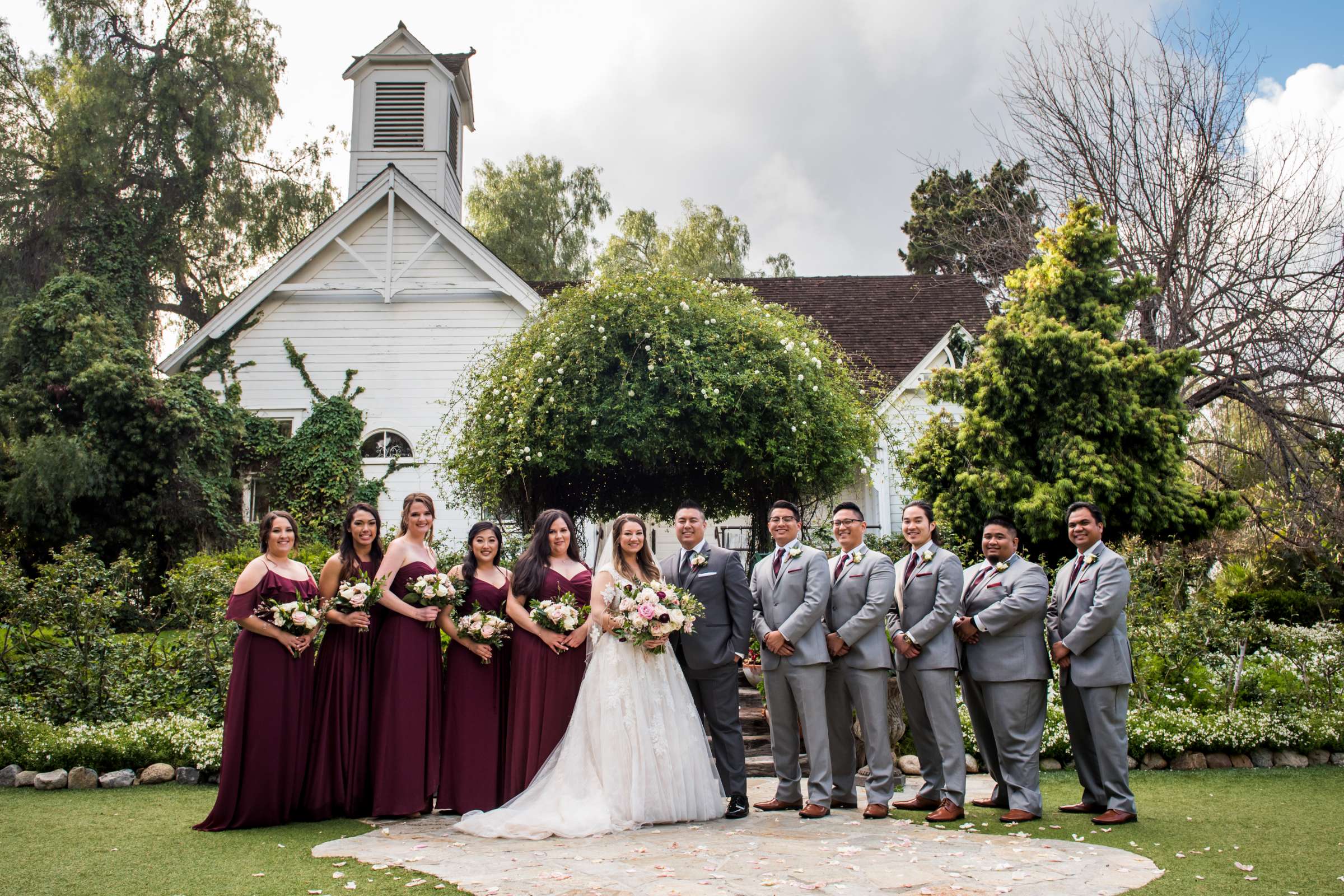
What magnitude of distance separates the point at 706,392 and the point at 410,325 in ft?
28.4

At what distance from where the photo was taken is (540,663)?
7109 mm

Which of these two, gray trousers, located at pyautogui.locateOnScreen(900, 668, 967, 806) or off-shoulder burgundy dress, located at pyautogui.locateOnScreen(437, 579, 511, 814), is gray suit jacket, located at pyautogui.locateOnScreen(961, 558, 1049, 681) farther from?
off-shoulder burgundy dress, located at pyautogui.locateOnScreen(437, 579, 511, 814)

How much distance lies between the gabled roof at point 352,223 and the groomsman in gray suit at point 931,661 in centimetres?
1201

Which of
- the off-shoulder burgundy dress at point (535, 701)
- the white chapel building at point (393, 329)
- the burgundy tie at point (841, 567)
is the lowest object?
the off-shoulder burgundy dress at point (535, 701)

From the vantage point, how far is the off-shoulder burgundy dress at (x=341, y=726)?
22.7 feet

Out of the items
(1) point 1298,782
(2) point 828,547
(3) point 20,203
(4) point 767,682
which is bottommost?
(1) point 1298,782

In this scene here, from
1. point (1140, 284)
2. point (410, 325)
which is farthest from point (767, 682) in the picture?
point (410, 325)

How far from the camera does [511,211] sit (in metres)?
33.0

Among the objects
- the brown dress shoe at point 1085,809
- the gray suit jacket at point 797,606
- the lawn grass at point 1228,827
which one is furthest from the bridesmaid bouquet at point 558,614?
the brown dress shoe at point 1085,809

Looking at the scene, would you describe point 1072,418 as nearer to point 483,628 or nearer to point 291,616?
point 483,628

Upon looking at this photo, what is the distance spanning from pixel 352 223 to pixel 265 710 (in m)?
13.6

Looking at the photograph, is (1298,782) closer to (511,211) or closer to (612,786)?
(612,786)

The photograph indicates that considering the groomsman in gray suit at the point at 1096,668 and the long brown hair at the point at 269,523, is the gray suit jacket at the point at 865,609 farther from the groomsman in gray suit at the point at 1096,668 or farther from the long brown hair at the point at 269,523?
the long brown hair at the point at 269,523

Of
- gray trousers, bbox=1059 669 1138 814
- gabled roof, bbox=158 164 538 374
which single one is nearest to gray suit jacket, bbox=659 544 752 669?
gray trousers, bbox=1059 669 1138 814
